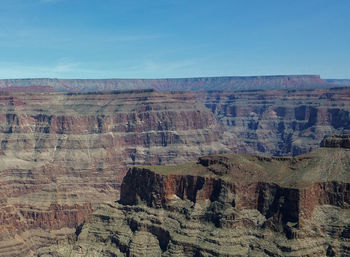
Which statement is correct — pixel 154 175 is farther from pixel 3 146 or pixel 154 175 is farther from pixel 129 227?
pixel 3 146

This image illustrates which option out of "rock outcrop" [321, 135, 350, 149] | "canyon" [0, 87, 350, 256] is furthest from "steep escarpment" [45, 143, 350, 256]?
"canyon" [0, 87, 350, 256]

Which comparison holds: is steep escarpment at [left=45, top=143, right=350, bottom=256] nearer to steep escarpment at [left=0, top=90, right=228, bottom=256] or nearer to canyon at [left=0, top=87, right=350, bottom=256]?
canyon at [left=0, top=87, right=350, bottom=256]

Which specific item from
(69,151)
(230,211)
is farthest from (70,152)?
(230,211)

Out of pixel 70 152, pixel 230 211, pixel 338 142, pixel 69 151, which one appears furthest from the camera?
pixel 69 151

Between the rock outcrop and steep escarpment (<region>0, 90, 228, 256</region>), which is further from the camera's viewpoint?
steep escarpment (<region>0, 90, 228, 256</region>)

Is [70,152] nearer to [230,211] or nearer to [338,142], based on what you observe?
[230,211]

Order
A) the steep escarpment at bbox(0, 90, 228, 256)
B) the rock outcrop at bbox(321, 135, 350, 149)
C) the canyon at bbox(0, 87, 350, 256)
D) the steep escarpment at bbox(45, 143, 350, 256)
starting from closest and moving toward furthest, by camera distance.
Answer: the steep escarpment at bbox(45, 143, 350, 256) → the rock outcrop at bbox(321, 135, 350, 149) → the canyon at bbox(0, 87, 350, 256) → the steep escarpment at bbox(0, 90, 228, 256)

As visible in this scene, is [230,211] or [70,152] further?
[70,152]

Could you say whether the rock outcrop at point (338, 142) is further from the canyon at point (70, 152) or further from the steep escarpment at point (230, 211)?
the canyon at point (70, 152)
